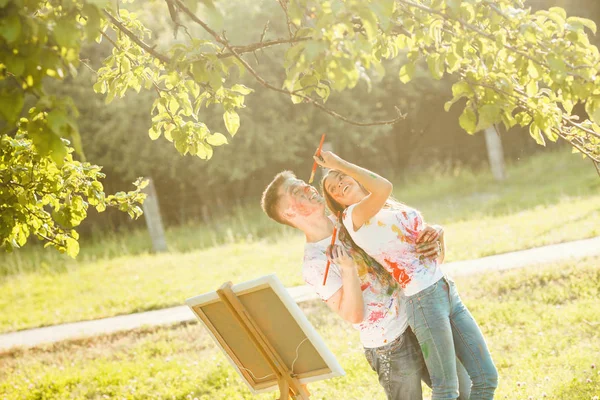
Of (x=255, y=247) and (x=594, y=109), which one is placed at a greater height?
(x=594, y=109)

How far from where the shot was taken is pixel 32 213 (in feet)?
17.5

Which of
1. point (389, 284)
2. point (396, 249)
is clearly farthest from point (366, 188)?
point (389, 284)

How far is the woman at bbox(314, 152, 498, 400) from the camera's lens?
3449 mm

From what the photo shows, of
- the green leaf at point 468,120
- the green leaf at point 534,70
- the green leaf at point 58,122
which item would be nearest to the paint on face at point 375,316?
the green leaf at point 468,120

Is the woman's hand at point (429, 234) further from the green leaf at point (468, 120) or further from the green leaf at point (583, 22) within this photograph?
the green leaf at point (583, 22)

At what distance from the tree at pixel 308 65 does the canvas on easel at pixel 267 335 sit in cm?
96

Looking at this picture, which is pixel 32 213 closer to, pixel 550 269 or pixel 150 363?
pixel 150 363

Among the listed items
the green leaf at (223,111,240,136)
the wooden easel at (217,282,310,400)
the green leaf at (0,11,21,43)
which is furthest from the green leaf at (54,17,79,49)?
the green leaf at (223,111,240,136)

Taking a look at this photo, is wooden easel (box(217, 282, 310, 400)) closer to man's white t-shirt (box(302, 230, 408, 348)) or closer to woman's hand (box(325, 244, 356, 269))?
man's white t-shirt (box(302, 230, 408, 348))

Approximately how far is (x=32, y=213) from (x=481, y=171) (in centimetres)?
1418

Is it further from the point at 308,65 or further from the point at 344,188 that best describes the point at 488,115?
the point at 308,65

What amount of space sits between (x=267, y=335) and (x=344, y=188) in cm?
80

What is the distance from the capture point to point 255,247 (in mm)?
13203

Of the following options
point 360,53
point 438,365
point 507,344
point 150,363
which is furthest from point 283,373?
point 150,363
